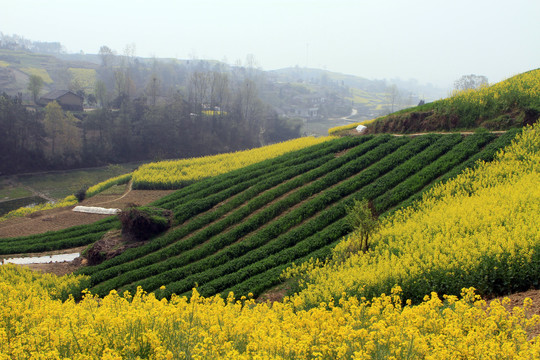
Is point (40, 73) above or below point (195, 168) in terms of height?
above

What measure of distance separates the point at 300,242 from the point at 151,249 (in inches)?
343

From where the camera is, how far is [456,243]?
38.5ft

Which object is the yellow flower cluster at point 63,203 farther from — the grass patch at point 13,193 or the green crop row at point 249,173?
the green crop row at point 249,173

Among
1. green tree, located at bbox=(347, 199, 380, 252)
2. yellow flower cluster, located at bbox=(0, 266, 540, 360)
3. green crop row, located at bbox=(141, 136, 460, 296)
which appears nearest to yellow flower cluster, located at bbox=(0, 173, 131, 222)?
green crop row, located at bbox=(141, 136, 460, 296)

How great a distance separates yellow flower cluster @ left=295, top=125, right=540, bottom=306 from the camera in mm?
10227

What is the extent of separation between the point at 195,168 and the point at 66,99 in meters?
51.6

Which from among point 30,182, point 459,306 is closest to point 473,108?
point 459,306

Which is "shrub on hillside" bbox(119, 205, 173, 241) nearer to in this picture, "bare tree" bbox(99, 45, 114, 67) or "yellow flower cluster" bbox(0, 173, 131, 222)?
"yellow flower cluster" bbox(0, 173, 131, 222)

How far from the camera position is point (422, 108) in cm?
2784

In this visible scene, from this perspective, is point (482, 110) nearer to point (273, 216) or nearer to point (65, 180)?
point (273, 216)

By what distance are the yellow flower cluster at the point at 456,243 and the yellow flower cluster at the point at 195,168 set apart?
1869 centimetres

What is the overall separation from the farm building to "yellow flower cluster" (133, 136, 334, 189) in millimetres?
45501

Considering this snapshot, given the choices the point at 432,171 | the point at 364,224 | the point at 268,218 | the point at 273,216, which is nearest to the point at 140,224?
the point at 268,218

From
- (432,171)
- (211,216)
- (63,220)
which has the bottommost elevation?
(63,220)
